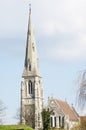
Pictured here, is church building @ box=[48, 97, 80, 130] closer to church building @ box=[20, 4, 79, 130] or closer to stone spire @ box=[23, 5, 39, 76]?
church building @ box=[20, 4, 79, 130]

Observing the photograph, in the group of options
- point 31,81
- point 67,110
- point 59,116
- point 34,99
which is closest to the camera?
point 59,116

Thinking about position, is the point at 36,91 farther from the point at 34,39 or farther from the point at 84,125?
the point at 84,125

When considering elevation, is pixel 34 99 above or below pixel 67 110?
above

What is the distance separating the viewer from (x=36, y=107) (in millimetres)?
137875

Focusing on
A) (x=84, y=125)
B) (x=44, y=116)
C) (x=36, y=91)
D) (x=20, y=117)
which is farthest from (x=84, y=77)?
(x=36, y=91)

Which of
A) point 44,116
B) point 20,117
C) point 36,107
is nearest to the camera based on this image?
point 44,116

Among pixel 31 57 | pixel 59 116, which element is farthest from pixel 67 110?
pixel 31 57

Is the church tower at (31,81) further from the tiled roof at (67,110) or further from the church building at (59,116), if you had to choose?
the tiled roof at (67,110)

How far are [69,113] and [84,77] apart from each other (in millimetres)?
112589

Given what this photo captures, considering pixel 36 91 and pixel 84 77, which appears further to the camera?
pixel 36 91

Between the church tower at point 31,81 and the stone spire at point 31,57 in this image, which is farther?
the stone spire at point 31,57

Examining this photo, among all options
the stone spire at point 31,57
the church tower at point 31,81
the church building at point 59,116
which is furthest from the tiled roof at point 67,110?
the stone spire at point 31,57

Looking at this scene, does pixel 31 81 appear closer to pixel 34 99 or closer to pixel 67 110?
pixel 34 99

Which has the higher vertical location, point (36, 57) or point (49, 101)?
point (36, 57)
